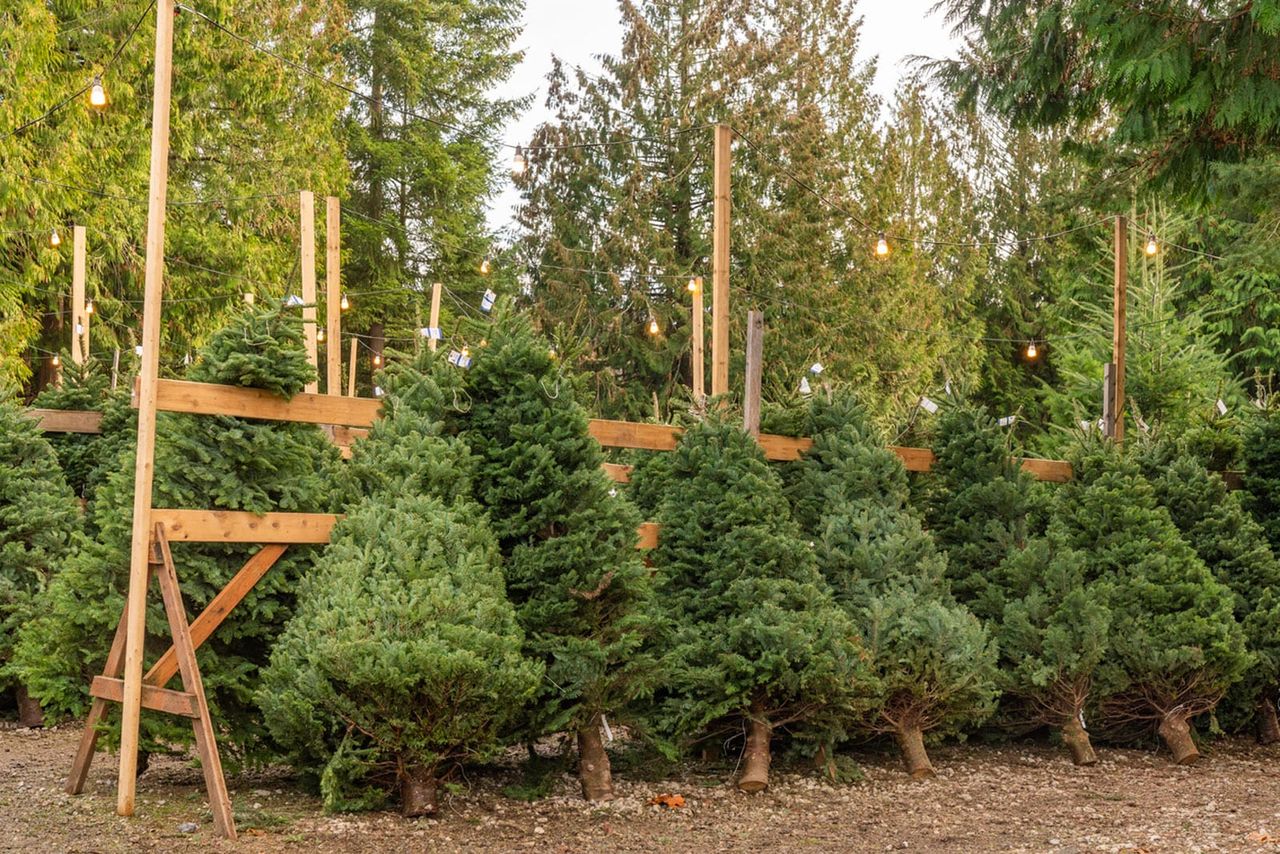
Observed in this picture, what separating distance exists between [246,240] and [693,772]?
14.6 m

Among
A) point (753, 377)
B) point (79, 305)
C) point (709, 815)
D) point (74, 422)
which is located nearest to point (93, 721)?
point (709, 815)

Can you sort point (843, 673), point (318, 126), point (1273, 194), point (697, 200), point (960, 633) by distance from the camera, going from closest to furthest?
point (843, 673), point (960, 633), point (1273, 194), point (318, 126), point (697, 200)

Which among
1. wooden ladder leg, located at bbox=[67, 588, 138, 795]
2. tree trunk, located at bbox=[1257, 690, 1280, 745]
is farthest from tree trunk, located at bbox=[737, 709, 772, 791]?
tree trunk, located at bbox=[1257, 690, 1280, 745]

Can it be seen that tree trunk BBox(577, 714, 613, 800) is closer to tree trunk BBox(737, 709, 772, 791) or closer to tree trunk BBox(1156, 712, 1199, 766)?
tree trunk BBox(737, 709, 772, 791)

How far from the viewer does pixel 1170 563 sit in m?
7.98

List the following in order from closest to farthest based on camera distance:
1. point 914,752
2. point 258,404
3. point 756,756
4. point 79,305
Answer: point 258,404 → point 756,756 → point 914,752 → point 79,305

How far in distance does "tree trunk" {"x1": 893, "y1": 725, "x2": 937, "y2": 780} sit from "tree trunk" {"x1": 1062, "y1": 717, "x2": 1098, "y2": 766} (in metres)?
1.12

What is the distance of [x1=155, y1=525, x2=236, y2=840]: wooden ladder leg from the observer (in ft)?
17.3

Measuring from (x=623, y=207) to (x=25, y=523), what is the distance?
16094 millimetres

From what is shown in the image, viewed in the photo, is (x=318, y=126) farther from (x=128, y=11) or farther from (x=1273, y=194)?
(x=1273, y=194)

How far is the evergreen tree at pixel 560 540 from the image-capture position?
601cm

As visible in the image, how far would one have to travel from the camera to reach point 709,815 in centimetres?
594

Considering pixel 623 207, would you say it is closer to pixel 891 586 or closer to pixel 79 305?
pixel 79 305

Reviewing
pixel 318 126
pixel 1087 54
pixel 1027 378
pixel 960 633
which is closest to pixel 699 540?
pixel 960 633
